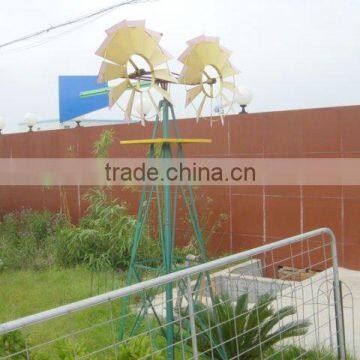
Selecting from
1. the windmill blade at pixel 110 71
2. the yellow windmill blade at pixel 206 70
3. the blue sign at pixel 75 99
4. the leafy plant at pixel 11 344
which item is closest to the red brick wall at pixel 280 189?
the blue sign at pixel 75 99

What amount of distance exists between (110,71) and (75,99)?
4.28m

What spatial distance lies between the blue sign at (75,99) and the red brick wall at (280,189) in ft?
1.45

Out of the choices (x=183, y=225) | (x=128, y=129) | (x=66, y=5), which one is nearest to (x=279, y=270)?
(x=183, y=225)

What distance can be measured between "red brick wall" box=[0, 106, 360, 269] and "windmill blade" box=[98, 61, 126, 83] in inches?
116

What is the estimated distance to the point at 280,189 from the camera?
5.55 m

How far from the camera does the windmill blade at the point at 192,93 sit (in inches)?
128

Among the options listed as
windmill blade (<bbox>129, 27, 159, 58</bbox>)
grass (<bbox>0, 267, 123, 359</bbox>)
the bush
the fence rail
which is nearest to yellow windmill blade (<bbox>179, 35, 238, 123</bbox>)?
windmill blade (<bbox>129, 27, 159, 58</bbox>)

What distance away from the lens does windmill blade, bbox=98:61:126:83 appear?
2.84 m

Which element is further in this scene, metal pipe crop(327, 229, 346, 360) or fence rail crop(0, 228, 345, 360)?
metal pipe crop(327, 229, 346, 360)

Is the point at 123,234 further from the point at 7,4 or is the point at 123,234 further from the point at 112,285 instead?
the point at 7,4

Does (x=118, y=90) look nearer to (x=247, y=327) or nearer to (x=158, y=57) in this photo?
(x=158, y=57)

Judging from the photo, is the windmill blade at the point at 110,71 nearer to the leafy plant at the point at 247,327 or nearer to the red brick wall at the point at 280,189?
the leafy plant at the point at 247,327

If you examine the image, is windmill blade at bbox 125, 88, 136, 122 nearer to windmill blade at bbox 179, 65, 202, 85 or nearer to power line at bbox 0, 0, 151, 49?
windmill blade at bbox 179, 65, 202, 85

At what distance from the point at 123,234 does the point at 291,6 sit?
138 inches
